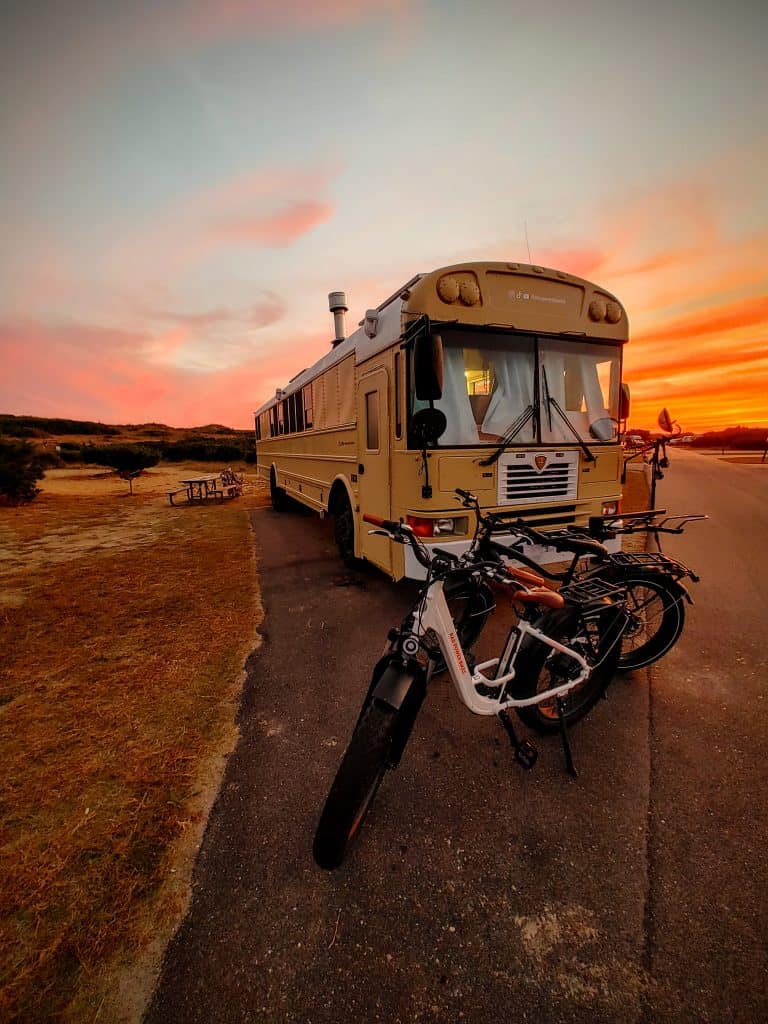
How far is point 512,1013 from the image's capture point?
1565 mm

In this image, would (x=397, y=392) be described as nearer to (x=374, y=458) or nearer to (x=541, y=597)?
(x=374, y=458)

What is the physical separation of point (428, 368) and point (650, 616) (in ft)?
9.75

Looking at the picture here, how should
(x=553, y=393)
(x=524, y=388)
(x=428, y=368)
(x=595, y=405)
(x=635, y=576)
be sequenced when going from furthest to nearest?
(x=595, y=405) < (x=553, y=393) < (x=524, y=388) < (x=428, y=368) < (x=635, y=576)

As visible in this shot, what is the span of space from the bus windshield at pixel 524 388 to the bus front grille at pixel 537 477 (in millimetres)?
219

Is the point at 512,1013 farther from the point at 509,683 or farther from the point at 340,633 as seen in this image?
the point at 340,633

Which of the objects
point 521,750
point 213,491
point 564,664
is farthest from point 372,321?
point 213,491

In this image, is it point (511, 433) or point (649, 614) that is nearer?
point (649, 614)

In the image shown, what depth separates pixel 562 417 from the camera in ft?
16.5

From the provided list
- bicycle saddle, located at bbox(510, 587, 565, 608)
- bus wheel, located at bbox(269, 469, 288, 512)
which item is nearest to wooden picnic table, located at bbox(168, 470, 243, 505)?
bus wheel, located at bbox(269, 469, 288, 512)

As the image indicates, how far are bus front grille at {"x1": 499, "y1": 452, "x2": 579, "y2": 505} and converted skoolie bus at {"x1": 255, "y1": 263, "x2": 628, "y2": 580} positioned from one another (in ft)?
0.04

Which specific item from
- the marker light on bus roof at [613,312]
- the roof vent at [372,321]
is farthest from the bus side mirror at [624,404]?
the roof vent at [372,321]

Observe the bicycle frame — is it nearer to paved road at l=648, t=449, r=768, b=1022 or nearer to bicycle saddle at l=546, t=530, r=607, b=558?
bicycle saddle at l=546, t=530, r=607, b=558

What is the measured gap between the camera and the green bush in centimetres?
1406

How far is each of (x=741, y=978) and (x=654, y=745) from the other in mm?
1347
